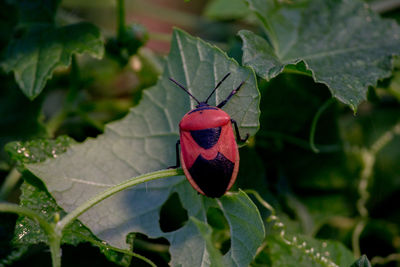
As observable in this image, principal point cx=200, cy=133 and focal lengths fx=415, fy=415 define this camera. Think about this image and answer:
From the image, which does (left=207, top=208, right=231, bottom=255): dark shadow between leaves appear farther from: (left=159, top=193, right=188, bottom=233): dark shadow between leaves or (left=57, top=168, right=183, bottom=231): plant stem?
(left=57, top=168, right=183, bottom=231): plant stem

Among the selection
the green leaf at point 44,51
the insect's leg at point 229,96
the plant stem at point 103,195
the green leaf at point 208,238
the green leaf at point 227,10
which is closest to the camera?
the green leaf at point 208,238

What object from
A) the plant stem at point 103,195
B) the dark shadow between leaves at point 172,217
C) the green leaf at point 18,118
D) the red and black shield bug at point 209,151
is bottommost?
the dark shadow between leaves at point 172,217

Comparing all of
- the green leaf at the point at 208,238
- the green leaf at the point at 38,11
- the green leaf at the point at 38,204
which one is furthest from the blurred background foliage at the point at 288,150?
the green leaf at the point at 208,238

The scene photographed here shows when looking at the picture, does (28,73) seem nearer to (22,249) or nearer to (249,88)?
(22,249)

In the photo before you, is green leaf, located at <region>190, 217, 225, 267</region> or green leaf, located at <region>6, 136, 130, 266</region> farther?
green leaf, located at <region>6, 136, 130, 266</region>

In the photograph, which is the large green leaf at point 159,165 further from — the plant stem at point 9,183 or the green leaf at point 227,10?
the green leaf at point 227,10

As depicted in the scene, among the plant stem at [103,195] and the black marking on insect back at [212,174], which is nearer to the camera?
the plant stem at [103,195]

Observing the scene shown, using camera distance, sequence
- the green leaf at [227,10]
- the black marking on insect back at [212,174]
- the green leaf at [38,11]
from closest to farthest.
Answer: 1. the black marking on insect back at [212,174]
2. the green leaf at [38,11]
3. the green leaf at [227,10]

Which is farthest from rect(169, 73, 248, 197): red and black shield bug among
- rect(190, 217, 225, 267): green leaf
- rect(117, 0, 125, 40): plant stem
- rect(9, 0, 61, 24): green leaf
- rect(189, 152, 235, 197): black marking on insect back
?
rect(9, 0, 61, 24): green leaf
